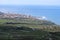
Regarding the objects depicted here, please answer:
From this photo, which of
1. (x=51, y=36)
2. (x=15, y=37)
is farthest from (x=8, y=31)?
(x=51, y=36)

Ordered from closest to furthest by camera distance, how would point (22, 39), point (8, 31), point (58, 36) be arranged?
point (22, 39) → point (58, 36) → point (8, 31)

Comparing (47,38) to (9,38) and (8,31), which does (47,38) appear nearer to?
(9,38)

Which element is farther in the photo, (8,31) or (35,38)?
(8,31)

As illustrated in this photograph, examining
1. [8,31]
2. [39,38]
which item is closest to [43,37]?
[39,38]

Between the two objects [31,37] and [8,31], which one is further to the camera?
[8,31]

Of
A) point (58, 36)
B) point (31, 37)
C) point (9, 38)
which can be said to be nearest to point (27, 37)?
point (31, 37)

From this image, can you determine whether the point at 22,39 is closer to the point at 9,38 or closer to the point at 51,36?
the point at 9,38

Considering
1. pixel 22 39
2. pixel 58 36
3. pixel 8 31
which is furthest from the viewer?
pixel 8 31
